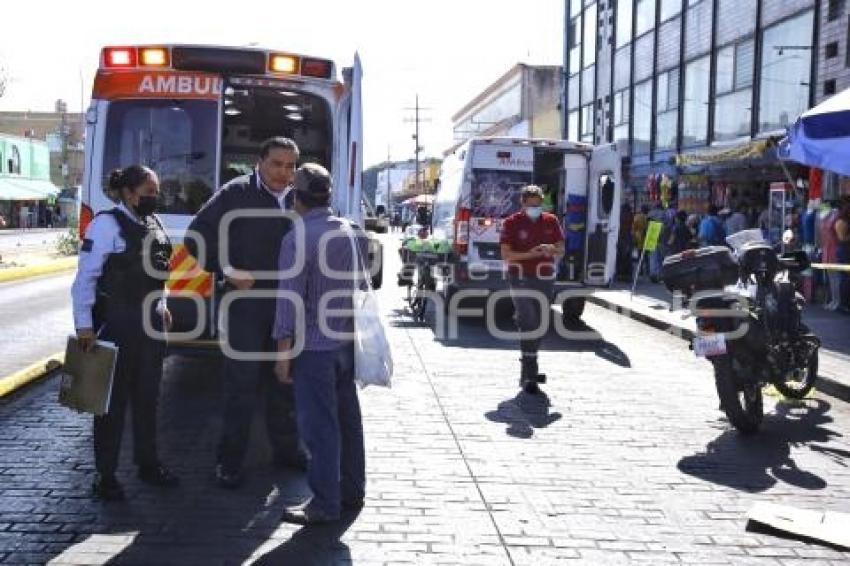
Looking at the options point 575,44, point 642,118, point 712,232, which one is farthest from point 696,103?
point 575,44

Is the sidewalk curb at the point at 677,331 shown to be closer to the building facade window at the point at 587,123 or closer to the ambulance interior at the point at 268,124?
the ambulance interior at the point at 268,124

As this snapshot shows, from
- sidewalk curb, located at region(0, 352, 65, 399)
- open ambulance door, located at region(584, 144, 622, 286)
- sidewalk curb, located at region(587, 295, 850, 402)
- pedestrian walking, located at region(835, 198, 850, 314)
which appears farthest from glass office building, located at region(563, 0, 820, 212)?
Answer: sidewalk curb, located at region(0, 352, 65, 399)

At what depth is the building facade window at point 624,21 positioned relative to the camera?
28.2 metres

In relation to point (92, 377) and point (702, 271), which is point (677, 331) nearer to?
point (702, 271)

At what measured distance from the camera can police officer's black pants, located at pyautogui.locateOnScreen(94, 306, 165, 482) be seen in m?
5.00

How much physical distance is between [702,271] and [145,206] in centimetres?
420

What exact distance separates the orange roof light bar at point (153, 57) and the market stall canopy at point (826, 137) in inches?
225

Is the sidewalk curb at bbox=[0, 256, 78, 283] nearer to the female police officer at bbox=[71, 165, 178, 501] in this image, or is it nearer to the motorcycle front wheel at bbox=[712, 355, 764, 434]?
the female police officer at bbox=[71, 165, 178, 501]

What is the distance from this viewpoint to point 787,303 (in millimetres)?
7398

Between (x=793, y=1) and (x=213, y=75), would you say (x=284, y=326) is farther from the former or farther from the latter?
(x=793, y=1)

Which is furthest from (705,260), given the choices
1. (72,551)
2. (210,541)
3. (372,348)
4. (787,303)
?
(72,551)

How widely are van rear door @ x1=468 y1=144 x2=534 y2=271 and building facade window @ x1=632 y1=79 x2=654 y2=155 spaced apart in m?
13.9

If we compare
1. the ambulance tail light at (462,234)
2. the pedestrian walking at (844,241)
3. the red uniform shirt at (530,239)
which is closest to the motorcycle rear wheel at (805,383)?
the red uniform shirt at (530,239)

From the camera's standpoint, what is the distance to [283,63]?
7.28 meters
